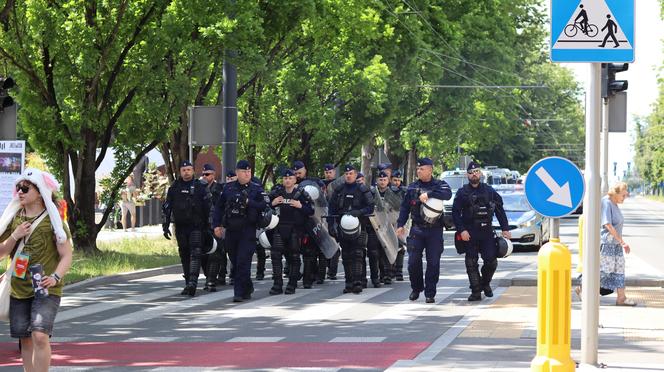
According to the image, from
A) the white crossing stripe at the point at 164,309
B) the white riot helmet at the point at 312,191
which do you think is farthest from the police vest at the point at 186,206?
the white riot helmet at the point at 312,191

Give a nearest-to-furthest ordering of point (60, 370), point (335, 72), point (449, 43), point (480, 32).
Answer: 1. point (60, 370)
2. point (335, 72)
3. point (449, 43)
4. point (480, 32)

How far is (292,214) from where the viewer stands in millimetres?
18750

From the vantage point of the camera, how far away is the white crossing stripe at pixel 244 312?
14867 mm

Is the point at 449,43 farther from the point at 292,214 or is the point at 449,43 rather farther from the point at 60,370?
the point at 60,370

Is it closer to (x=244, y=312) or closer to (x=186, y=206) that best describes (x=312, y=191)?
(x=186, y=206)

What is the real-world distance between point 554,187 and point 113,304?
8607 mm

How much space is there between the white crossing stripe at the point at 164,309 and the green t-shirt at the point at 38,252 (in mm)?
5795

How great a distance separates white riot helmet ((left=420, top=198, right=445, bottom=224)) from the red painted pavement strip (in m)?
4.41

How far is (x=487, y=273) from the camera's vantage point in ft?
56.4

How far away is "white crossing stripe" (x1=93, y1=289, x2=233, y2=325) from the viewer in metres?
14.7

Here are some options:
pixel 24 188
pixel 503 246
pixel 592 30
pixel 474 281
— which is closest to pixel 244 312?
pixel 474 281

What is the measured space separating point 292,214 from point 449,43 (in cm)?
2932

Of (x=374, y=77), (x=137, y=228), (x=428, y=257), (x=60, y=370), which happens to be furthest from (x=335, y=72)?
(x=60, y=370)

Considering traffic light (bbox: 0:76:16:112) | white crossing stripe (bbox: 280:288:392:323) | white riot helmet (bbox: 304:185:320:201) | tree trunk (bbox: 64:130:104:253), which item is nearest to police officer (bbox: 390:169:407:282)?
white crossing stripe (bbox: 280:288:392:323)
